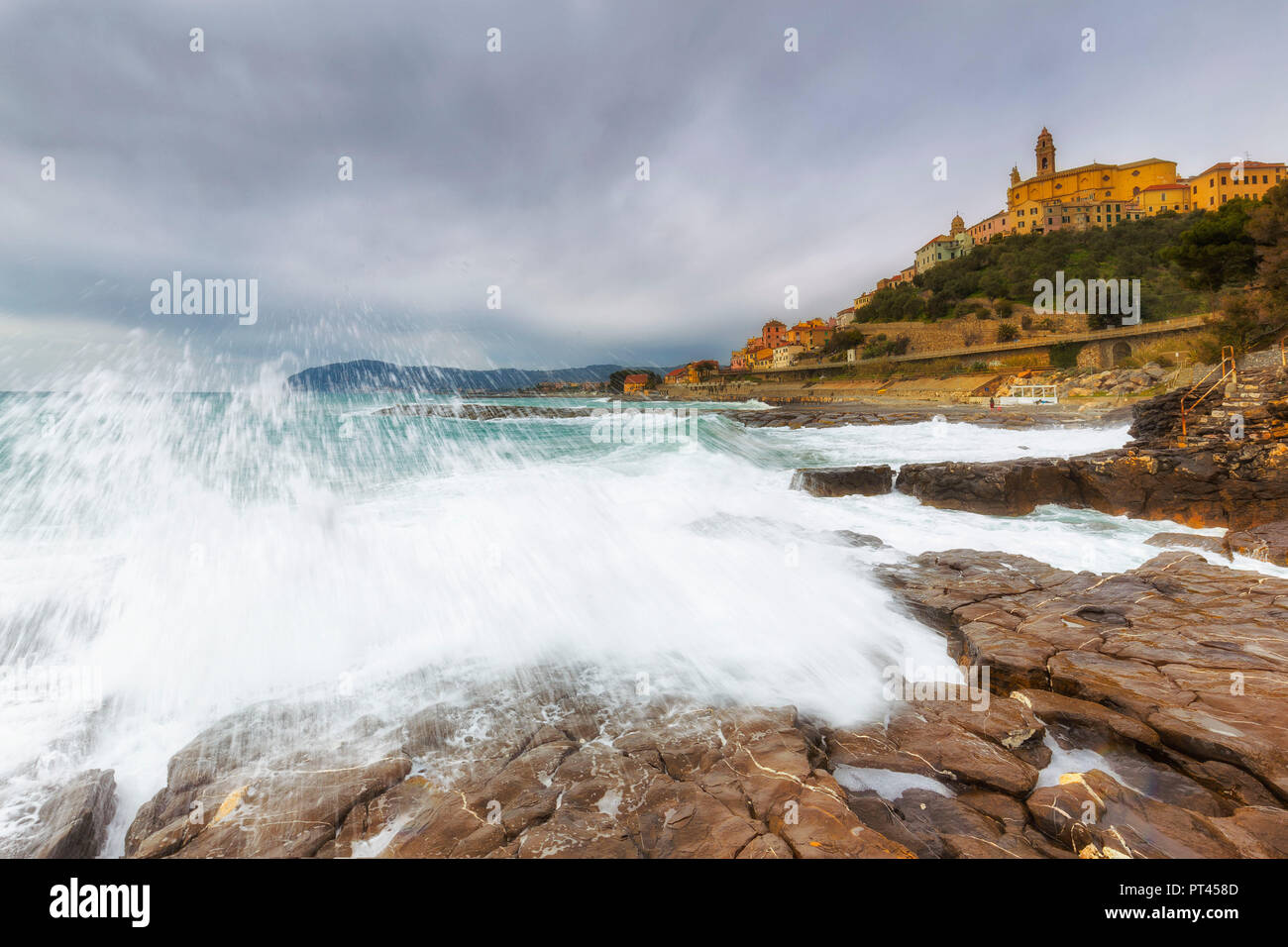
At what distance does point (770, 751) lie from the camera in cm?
371

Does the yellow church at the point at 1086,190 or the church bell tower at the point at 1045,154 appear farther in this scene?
the church bell tower at the point at 1045,154

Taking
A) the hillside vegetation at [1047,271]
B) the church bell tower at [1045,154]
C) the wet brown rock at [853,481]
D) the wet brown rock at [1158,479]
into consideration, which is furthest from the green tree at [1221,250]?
the church bell tower at [1045,154]

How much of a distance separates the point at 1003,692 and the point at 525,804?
4650 millimetres

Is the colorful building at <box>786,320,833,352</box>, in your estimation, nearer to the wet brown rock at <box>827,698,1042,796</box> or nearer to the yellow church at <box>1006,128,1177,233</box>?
the yellow church at <box>1006,128,1177,233</box>

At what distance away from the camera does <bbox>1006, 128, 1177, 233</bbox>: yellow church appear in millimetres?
74750

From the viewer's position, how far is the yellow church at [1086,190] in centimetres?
7475

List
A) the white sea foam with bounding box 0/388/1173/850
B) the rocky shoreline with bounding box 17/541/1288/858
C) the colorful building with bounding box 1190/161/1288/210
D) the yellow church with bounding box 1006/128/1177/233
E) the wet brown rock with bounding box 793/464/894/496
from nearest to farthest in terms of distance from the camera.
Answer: the rocky shoreline with bounding box 17/541/1288/858 < the white sea foam with bounding box 0/388/1173/850 < the wet brown rock with bounding box 793/464/894/496 < the colorful building with bounding box 1190/161/1288/210 < the yellow church with bounding box 1006/128/1177/233

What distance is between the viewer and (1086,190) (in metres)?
77.4

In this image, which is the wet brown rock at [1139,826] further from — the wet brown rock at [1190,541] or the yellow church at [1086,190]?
the yellow church at [1086,190]

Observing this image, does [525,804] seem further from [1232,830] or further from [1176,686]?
[1176,686]

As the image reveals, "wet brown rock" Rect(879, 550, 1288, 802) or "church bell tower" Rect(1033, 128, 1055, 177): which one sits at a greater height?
"church bell tower" Rect(1033, 128, 1055, 177)

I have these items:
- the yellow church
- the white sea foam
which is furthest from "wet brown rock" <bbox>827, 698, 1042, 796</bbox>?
the yellow church

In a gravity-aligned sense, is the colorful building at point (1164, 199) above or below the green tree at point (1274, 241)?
above

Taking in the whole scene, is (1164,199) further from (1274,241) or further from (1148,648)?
(1148,648)
